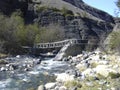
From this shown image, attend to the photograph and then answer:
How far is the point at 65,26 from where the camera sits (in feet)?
450

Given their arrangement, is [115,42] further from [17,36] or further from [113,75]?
[113,75]

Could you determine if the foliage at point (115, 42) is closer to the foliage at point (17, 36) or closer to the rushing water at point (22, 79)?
the foliage at point (17, 36)

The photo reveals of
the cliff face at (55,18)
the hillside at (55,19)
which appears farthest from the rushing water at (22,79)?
the cliff face at (55,18)

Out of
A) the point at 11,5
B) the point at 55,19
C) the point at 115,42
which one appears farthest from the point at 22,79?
the point at 55,19

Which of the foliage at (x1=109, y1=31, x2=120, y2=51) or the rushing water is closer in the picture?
the rushing water

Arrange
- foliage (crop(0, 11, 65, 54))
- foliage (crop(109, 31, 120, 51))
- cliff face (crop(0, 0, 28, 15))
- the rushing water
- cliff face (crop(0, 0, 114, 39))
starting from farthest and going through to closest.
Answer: cliff face (crop(0, 0, 114, 39)) → cliff face (crop(0, 0, 28, 15)) → foliage (crop(0, 11, 65, 54)) → foliage (crop(109, 31, 120, 51)) → the rushing water

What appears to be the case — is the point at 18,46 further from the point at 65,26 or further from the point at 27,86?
the point at 65,26

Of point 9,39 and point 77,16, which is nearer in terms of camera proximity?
point 9,39

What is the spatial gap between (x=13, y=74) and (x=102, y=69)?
14.1m

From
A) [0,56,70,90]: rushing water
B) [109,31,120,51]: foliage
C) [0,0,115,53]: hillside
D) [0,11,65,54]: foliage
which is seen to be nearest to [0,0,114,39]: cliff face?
[0,0,115,53]: hillside

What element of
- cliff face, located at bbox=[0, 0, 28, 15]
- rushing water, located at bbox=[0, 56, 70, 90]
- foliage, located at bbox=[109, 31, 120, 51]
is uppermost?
cliff face, located at bbox=[0, 0, 28, 15]

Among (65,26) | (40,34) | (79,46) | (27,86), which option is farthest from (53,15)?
(27,86)

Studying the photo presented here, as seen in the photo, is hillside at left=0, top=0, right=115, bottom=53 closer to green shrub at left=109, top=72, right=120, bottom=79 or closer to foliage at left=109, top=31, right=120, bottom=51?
foliage at left=109, top=31, right=120, bottom=51

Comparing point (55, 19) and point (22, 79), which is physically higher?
point (55, 19)
